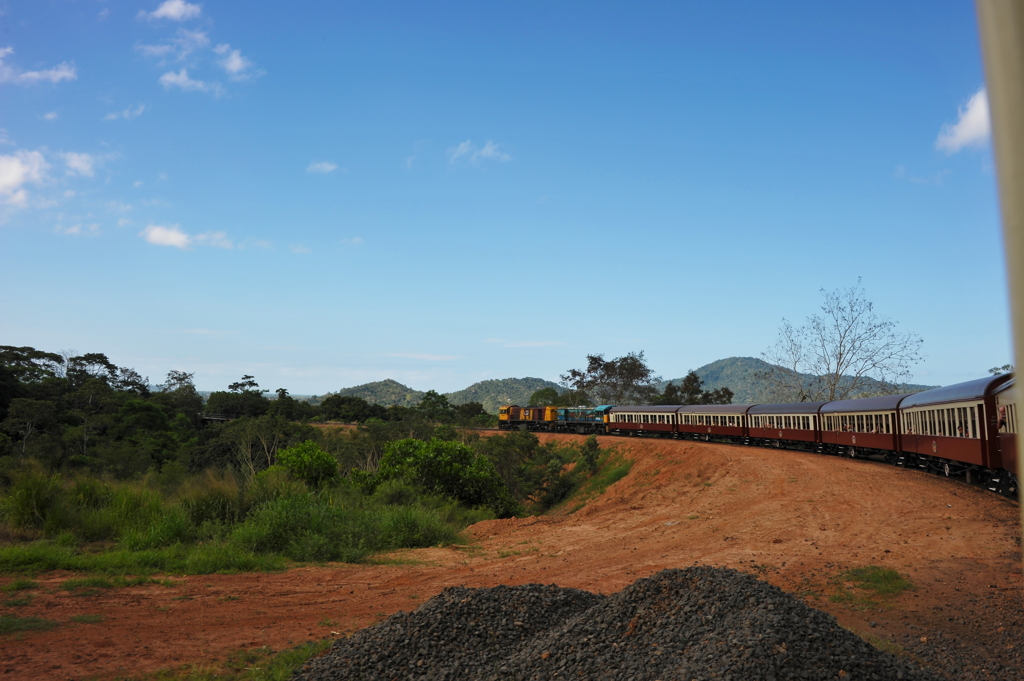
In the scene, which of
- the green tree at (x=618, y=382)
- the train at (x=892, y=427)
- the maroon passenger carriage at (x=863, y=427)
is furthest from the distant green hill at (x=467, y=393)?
the maroon passenger carriage at (x=863, y=427)

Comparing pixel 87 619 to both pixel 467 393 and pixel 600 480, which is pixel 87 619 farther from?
pixel 467 393

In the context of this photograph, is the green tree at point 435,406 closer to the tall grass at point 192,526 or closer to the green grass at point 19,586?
the tall grass at point 192,526

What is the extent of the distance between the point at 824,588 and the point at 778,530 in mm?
5310

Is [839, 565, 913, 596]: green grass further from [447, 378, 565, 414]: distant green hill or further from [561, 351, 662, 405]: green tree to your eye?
[447, 378, 565, 414]: distant green hill

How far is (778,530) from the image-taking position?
14.7 metres

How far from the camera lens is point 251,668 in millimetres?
6797

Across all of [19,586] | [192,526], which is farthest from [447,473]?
[19,586]

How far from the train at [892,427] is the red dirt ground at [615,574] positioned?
127 cm

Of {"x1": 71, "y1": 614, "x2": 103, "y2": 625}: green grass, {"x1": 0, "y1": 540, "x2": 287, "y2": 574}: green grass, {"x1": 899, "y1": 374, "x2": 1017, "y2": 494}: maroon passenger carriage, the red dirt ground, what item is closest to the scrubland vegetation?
{"x1": 0, "y1": 540, "x2": 287, "y2": 574}: green grass

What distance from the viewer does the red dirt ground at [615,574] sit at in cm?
758

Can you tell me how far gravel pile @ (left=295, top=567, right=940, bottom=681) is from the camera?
213 inches

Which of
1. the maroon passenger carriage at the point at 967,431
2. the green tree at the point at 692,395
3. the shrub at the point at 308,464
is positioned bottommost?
the shrub at the point at 308,464

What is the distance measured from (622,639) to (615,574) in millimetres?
4775

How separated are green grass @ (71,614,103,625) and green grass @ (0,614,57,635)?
0.24 metres
